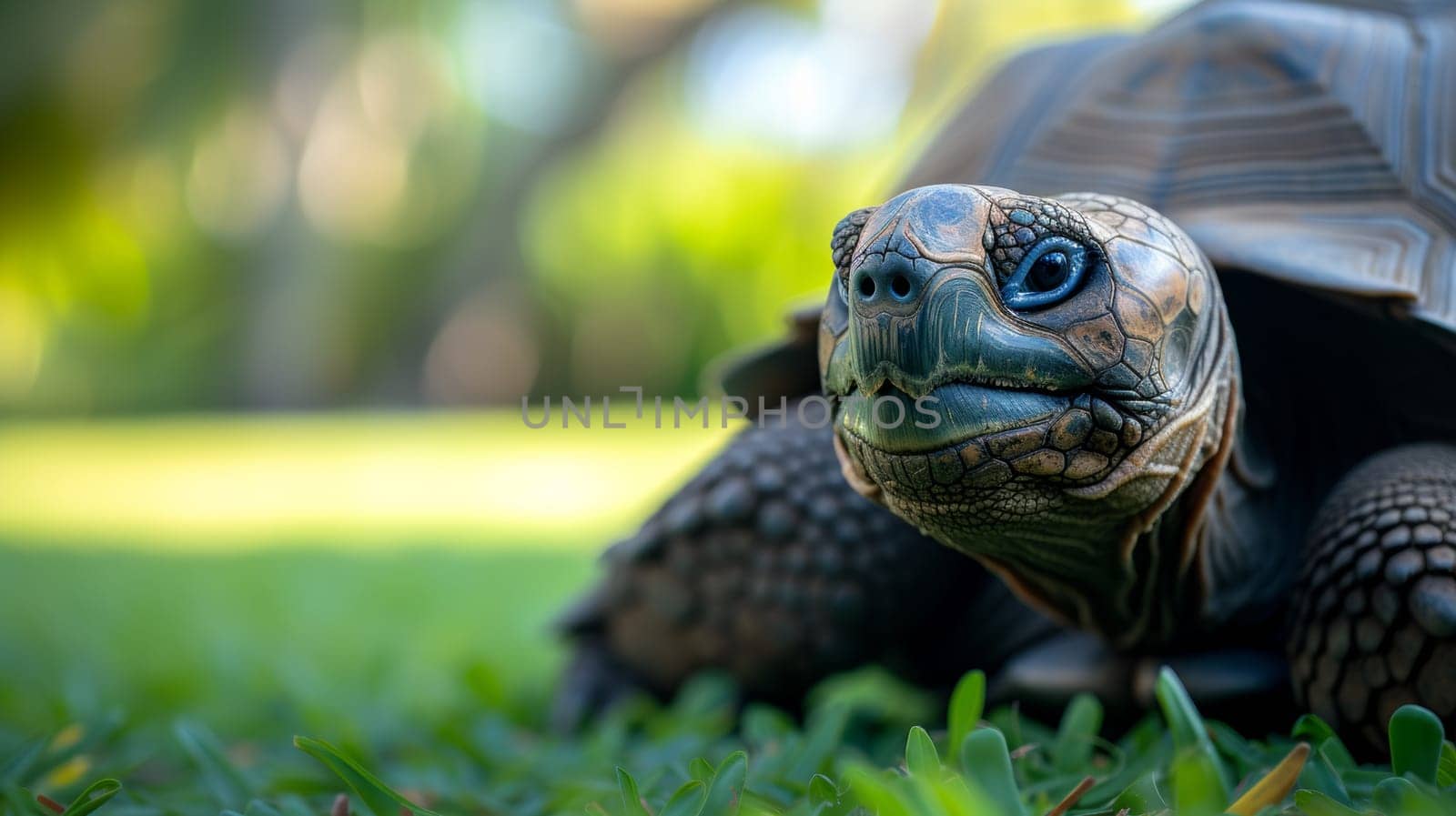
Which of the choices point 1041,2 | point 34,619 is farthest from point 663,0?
point 34,619

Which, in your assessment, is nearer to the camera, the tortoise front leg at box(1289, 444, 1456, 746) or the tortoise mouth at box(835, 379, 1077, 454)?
the tortoise mouth at box(835, 379, 1077, 454)

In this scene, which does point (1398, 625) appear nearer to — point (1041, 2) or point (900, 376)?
point (900, 376)

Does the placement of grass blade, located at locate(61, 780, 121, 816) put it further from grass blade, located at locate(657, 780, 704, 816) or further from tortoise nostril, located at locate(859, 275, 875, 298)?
tortoise nostril, located at locate(859, 275, 875, 298)

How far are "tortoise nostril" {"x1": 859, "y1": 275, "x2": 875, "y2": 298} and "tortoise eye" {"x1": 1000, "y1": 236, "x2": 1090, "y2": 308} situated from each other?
0.38 feet

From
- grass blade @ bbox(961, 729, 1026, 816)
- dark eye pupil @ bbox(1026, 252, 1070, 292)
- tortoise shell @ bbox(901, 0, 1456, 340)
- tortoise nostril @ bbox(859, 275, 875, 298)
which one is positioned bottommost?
grass blade @ bbox(961, 729, 1026, 816)

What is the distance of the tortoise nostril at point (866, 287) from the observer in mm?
1064

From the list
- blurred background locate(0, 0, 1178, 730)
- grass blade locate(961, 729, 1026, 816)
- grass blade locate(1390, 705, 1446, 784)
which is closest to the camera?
grass blade locate(961, 729, 1026, 816)

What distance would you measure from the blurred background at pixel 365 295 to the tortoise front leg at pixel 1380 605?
1.37 meters

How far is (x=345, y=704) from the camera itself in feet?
6.89

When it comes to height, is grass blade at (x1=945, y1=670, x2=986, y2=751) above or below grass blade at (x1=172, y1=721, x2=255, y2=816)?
above

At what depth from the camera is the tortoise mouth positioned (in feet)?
3.46

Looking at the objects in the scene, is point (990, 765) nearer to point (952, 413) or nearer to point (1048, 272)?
point (952, 413)

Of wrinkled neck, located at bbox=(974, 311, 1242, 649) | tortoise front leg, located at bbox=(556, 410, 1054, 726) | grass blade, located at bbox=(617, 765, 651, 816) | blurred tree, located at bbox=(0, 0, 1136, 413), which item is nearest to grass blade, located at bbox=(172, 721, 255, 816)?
grass blade, located at bbox=(617, 765, 651, 816)

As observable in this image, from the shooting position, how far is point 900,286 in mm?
1050
